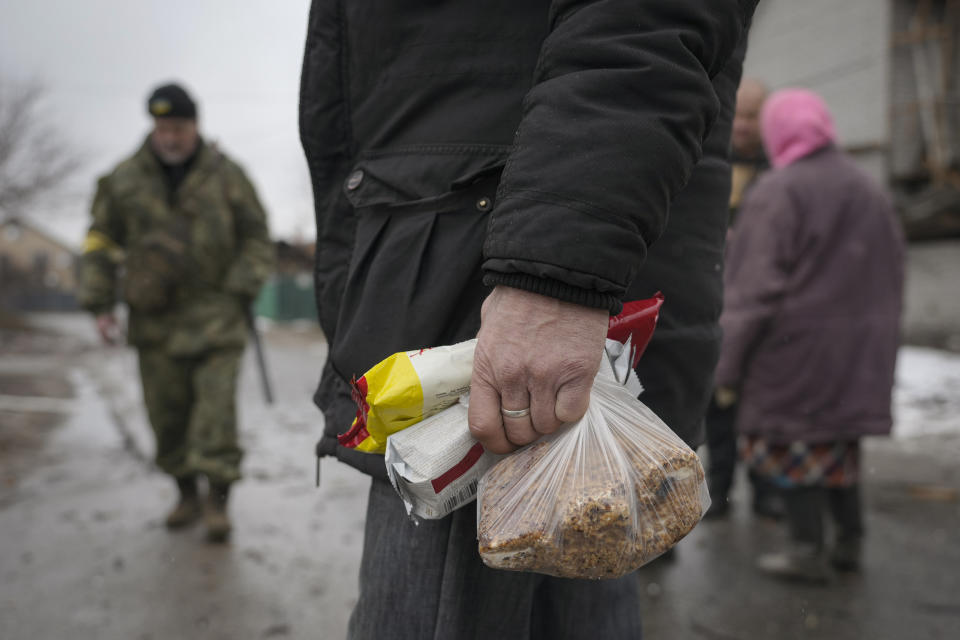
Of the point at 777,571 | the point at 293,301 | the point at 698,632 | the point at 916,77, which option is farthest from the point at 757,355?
the point at 293,301

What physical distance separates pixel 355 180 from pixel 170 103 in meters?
3.20

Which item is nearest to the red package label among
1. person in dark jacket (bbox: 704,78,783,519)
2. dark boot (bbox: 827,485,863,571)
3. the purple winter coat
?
the purple winter coat

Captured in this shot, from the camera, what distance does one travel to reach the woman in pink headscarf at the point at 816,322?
10.8 feet

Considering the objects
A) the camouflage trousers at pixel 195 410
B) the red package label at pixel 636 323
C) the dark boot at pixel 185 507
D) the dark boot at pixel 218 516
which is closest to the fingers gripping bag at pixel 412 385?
the red package label at pixel 636 323

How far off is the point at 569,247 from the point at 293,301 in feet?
76.2

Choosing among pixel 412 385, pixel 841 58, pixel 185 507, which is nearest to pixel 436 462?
pixel 412 385

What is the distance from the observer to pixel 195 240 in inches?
158

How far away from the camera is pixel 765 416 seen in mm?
3412

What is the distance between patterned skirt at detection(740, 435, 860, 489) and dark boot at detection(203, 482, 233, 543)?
2.59 m

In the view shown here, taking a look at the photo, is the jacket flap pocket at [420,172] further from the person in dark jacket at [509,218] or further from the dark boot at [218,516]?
the dark boot at [218,516]

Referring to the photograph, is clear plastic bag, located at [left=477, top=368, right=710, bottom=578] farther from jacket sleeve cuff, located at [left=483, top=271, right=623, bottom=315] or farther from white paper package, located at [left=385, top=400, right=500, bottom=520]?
jacket sleeve cuff, located at [left=483, top=271, right=623, bottom=315]

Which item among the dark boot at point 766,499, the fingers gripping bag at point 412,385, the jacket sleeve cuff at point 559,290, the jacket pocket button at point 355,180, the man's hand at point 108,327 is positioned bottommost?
the dark boot at point 766,499

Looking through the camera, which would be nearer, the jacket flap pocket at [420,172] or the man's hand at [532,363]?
the man's hand at [532,363]

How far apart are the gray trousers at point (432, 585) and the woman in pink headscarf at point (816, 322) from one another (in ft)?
7.81
